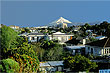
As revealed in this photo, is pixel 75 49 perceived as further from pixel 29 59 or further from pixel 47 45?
pixel 29 59

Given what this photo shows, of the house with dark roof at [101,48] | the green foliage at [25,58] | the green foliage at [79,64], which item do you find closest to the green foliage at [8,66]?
the green foliage at [25,58]

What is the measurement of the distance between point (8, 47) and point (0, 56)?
1.33 ft

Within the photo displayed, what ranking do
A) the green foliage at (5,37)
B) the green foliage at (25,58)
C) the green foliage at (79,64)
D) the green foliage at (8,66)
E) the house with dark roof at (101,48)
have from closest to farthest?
1. the green foliage at (8,66)
2. the green foliage at (5,37)
3. the green foliage at (25,58)
4. the green foliage at (79,64)
5. the house with dark roof at (101,48)

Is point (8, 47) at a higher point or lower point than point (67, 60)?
higher

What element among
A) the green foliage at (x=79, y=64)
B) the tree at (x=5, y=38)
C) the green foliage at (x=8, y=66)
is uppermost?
the tree at (x=5, y=38)

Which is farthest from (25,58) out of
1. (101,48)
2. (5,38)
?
(101,48)

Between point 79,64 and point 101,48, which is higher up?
point 101,48

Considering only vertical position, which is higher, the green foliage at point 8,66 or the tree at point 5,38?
the tree at point 5,38

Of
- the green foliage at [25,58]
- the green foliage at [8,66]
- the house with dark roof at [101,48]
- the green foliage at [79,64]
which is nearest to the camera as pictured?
the green foliage at [8,66]

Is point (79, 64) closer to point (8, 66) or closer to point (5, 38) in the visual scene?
point (5, 38)

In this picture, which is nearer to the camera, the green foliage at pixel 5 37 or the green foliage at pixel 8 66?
the green foliage at pixel 8 66

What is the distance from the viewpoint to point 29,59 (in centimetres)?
546

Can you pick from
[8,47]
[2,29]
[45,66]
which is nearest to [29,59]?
[8,47]

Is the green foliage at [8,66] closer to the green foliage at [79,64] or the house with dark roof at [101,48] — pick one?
the green foliage at [79,64]
